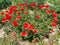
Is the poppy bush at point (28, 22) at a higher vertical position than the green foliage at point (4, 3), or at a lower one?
higher

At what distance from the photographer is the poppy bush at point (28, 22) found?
746 cm

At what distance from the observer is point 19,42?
7.40 m

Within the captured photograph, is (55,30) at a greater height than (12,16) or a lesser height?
lesser

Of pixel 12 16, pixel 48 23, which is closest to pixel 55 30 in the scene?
pixel 48 23

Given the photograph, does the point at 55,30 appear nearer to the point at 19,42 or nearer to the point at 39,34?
the point at 39,34

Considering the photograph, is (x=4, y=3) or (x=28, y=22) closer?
(x=28, y=22)

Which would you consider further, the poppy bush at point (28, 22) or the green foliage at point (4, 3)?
the green foliage at point (4, 3)

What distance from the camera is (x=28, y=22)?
7762 mm

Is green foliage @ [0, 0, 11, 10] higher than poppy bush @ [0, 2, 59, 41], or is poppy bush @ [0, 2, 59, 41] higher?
poppy bush @ [0, 2, 59, 41]

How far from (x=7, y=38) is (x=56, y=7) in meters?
2.79

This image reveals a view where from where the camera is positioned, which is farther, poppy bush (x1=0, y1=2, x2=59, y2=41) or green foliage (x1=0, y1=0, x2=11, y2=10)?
green foliage (x1=0, y1=0, x2=11, y2=10)

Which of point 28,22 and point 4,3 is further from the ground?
point 28,22

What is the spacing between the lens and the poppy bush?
746 centimetres

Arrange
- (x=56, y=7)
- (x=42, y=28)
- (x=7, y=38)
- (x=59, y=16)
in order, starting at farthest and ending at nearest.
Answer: (x=56, y=7) → (x=59, y=16) → (x=42, y=28) → (x=7, y=38)
